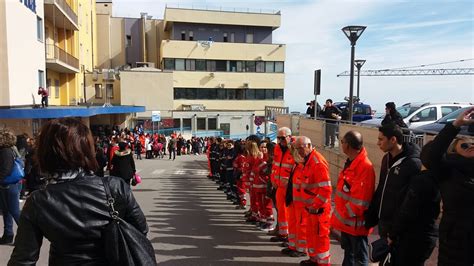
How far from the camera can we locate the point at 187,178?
17.5m

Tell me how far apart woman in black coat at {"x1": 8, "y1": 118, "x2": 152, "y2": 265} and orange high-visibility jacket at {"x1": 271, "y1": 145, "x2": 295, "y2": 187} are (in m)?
4.54

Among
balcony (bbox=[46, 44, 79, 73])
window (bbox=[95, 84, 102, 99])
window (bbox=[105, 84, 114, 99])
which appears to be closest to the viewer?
balcony (bbox=[46, 44, 79, 73])

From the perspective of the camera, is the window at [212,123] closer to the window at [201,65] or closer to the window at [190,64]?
the window at [201,65]

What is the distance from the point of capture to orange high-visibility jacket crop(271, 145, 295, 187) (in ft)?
21.6

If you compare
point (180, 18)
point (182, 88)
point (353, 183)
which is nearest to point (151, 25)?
point (180, 18)

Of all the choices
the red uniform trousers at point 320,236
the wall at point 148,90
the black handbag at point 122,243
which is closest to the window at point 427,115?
the red uniform trousers at point 320,236

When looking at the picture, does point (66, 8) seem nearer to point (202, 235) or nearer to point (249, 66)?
point (249, 66)

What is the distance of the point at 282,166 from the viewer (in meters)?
6.69

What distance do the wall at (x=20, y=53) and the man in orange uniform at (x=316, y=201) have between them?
17.8 m

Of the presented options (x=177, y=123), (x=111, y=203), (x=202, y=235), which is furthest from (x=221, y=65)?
(x=111, y=203)

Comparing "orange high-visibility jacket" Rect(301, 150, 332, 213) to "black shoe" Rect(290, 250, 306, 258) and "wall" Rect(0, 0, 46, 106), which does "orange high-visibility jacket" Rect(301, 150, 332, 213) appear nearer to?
"black shoe" Rect(290, 250, 306, 258)

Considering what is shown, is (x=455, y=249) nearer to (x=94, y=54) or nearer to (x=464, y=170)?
(x=464, y=170)

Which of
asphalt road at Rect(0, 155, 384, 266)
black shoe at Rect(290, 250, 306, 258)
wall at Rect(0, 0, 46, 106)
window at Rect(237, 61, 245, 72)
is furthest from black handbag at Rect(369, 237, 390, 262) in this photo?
window at Rect(237, 61, 245, 72)

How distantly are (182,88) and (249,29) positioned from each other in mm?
11852
